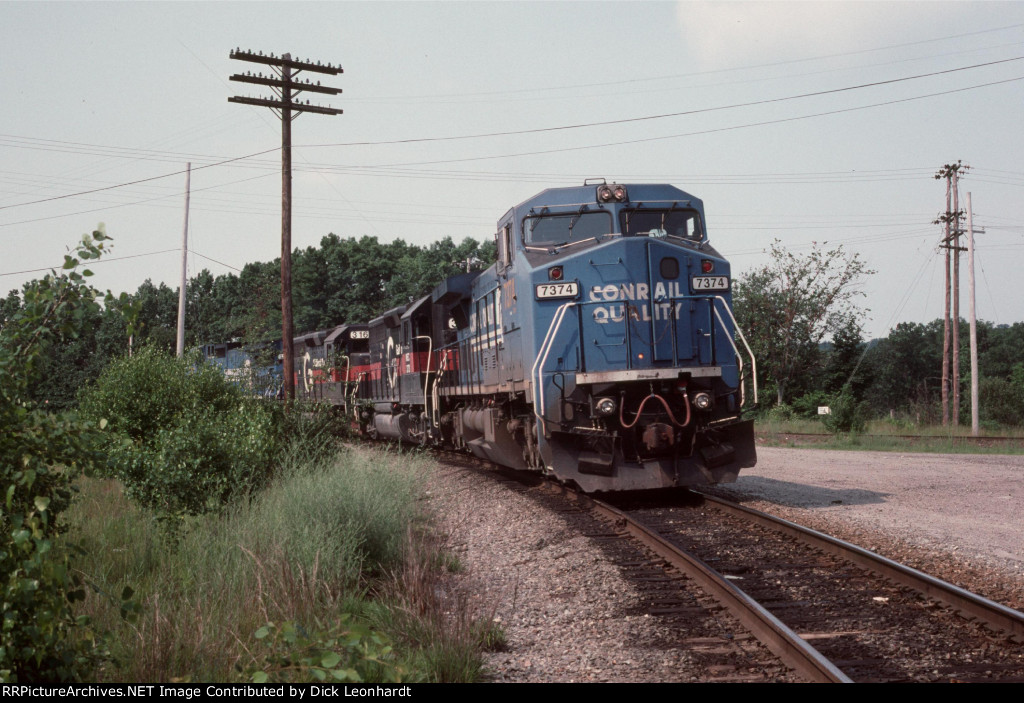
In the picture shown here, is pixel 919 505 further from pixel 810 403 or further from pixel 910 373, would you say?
pixel 910 373

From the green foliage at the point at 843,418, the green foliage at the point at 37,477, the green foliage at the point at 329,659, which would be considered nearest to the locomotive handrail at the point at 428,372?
the green foliage at the point at 843,418

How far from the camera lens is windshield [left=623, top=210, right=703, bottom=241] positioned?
1163cm

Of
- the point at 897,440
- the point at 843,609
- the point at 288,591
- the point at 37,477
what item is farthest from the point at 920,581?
the point at 897,440

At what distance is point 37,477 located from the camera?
4066 mm

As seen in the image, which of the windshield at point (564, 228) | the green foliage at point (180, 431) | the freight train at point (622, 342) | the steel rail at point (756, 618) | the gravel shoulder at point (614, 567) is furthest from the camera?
the windshield at point (564, 228)

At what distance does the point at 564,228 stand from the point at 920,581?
22.2ft

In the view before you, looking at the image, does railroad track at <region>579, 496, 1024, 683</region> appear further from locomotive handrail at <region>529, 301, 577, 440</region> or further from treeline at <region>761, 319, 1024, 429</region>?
treeline at <region>761, 319, 1024, 429</region>

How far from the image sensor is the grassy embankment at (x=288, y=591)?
4566 mm

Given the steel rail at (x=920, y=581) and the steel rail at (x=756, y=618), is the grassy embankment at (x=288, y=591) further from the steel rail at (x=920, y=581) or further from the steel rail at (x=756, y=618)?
the steel rail at (x=920, y=581)

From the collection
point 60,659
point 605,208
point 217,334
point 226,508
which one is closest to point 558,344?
point 605,208

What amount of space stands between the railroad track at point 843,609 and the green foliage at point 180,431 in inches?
199

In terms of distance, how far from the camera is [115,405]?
11.5 metres

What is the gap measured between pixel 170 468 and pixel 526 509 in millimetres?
4466

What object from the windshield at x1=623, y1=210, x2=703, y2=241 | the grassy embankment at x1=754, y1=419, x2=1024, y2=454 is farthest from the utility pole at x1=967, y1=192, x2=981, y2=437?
the windshield at x1=623, y1=210, x2=703, y2=241
